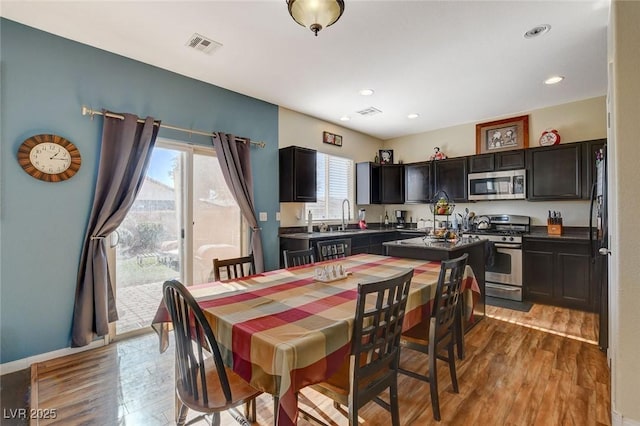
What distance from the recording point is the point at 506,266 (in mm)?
4203

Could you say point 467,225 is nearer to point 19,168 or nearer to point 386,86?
point 386,86

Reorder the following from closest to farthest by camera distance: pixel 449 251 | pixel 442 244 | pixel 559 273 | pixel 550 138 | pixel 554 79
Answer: pixel 449 251 < pixel 442 244 < pixel 554 79 < pixel 559 273 < pixel 550 138

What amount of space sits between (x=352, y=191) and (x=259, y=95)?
258cm

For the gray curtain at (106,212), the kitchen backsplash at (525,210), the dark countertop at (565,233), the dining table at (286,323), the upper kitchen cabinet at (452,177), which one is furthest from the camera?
the upper kitchen cabinet at (452,177)

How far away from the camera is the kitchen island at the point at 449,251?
288 centimetres

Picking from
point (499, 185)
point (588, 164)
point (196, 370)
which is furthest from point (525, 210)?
point (196, 370)

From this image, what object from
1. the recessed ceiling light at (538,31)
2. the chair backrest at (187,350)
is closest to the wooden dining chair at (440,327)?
the chair backrest at (187,350)

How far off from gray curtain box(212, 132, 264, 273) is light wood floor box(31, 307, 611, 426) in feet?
5.22

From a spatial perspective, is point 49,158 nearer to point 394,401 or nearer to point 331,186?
point 394,401

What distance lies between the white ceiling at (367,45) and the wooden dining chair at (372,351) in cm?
208

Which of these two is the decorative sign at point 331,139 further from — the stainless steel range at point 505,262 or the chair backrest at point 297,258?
the chair backrest at point 297,258

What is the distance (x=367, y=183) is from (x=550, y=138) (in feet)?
9.29

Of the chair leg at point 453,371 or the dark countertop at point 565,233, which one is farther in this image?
the dark countertop at point 565,233

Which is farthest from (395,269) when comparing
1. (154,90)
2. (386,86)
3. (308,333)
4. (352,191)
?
(352,191)
